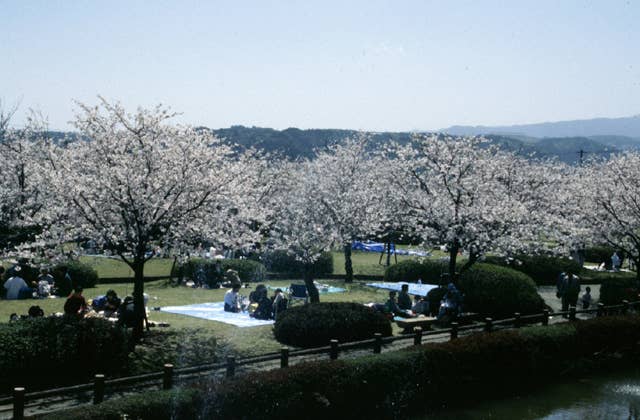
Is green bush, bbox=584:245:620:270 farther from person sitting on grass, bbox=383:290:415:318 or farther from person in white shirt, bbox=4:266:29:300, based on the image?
person in white shirt, bbox=4:266:29:300

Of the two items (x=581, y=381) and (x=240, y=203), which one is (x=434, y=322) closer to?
(x=581, y=381)

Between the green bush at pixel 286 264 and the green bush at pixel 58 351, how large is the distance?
65.2ft

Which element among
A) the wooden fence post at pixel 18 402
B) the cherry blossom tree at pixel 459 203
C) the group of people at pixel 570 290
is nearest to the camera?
the wooden fence post at pixel 18 402

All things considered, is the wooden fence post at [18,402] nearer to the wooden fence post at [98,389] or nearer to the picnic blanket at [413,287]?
the wooden fence post at [98,389]

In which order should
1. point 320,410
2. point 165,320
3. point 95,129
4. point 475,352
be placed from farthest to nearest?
point 165,320 < point 95,129 < point 475,352 < point 320,410

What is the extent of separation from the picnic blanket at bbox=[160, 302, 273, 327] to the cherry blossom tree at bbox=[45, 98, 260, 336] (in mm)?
3625

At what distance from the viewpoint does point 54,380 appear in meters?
14.2

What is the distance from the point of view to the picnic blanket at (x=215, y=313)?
21656 millimetres

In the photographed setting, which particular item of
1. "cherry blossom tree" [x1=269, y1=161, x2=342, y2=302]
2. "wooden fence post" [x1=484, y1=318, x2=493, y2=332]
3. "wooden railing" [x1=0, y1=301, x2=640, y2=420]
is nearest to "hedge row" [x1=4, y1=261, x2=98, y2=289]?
"cherry blossom tree" [x1=269, y1=161, x2=342, y2=302]

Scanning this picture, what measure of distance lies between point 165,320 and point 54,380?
7274mm

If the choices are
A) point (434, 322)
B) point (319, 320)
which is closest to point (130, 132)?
point (319, 320)

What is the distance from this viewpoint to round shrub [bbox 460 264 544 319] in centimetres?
2334

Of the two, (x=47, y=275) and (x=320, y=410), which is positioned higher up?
(x=47, y=275)

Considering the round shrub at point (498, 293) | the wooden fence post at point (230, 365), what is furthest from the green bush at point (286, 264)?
the wooden fence post at point (230, 365)
